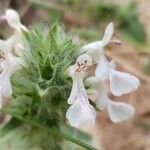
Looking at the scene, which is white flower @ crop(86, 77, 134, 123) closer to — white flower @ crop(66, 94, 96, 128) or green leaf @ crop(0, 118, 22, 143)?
white flower @ crop(66, 94, 96, 128)

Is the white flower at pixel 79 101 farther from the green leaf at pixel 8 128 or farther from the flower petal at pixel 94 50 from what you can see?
the green leaf at pixel 8 128

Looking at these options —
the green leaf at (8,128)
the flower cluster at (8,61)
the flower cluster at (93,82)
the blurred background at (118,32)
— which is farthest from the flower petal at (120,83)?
the blurred background at (118,32)

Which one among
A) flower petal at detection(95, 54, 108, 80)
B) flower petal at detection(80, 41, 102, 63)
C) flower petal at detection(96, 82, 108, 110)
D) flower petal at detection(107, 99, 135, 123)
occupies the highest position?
flower petal at detection(80, 41, 102, 63)

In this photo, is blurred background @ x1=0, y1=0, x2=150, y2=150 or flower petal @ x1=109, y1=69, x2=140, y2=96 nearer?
flower petal @ x1=109, y1=69, x2=140, y2=96

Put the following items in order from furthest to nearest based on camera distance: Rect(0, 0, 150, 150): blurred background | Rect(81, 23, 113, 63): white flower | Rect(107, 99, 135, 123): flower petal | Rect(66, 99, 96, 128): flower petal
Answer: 1. Rect(0, 0, 150, 150): blurred background
2. Rect(107, 99, 135, 123): flower petal
3. Rect(81, 23, 113, 63): white flower
4. Rect(66, 99, 96, 128): flower petal

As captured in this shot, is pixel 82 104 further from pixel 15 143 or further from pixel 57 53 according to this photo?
pixel 15 143

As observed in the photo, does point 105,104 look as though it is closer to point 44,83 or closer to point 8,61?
point 44,83

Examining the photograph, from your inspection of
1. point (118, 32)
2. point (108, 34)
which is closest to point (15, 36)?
point (108, 34)

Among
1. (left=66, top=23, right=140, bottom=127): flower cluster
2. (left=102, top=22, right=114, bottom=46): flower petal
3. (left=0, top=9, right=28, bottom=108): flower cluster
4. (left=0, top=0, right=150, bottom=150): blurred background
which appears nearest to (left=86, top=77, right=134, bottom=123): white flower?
(left=66, top=23, right=140, bottom=127): flower cluster
